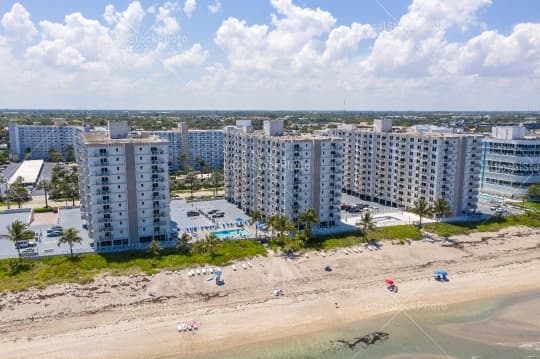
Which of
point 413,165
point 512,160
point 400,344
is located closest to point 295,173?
point 413,165

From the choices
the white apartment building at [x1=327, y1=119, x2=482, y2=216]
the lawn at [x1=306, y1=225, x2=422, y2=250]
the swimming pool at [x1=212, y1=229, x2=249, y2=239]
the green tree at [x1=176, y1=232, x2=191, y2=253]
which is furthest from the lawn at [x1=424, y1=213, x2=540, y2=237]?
the green tree at [x1=176, y1=232, x2=191, y2=253]

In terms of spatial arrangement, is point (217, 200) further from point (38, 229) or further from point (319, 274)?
point (319, 274)

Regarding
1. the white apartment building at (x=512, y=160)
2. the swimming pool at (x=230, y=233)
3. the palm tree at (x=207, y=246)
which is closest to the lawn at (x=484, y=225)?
the white apartment building at (x=512, y=160)

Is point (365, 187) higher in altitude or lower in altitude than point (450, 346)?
higher

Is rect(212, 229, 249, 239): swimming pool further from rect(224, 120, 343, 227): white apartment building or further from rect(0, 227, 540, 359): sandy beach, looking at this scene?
rect(0, 227, 540, 359): sandy beach

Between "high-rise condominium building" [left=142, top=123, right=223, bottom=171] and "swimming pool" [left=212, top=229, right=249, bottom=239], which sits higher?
"high-rise condominium building" [left=142, top=123, right=223, bottom=171]

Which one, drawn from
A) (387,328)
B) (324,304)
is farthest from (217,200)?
(387,328)

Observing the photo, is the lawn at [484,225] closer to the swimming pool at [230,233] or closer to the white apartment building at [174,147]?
the swimming pool at [230,233]
